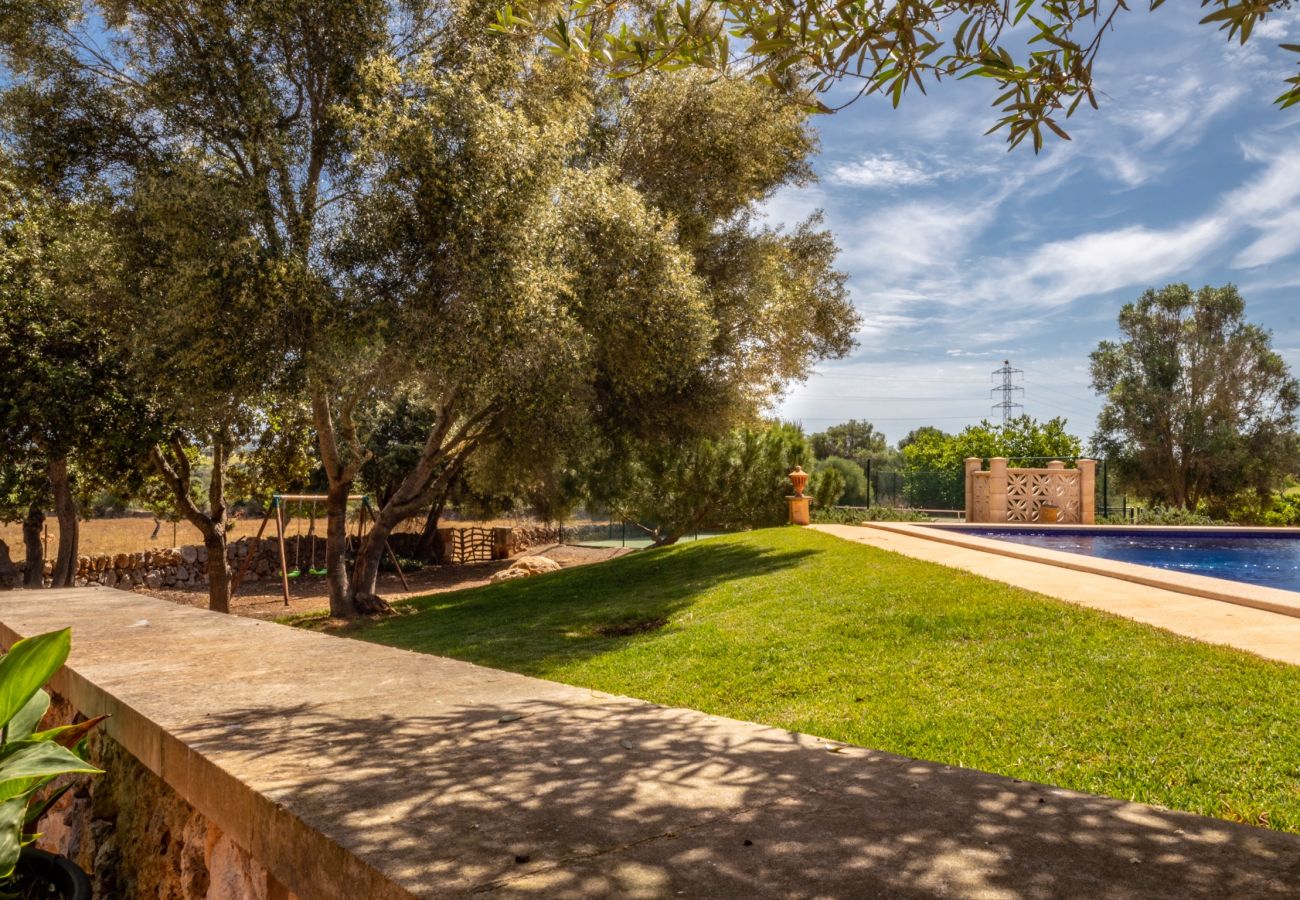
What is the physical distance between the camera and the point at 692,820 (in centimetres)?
156

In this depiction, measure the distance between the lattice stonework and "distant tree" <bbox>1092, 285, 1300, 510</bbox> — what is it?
1433 cm

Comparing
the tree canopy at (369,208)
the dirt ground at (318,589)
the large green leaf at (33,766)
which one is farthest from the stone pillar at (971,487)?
the large green leaf at (33,766)

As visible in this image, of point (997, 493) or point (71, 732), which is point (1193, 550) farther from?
point (71, 732)

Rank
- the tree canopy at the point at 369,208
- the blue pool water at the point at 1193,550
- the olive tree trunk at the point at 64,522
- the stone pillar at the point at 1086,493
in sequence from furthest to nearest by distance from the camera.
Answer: the stone pillar at the point at 1086,493
the olive tree trunk at the point at 64,522
the blue pool water at the point at 1193,550
the tree canopy at the point at 369,208

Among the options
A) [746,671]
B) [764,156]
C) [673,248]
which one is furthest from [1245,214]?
[746,671]

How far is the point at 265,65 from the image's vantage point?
11.2 meters

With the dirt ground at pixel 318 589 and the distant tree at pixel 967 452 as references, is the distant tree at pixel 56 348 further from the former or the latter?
the distant tree at pixel 967 452

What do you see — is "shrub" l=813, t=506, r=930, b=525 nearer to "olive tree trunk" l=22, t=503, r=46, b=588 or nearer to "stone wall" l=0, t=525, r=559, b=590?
"stone wall" l=0, t=525, r=559, b=590

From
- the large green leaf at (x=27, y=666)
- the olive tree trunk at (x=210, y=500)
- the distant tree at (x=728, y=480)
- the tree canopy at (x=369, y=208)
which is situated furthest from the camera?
the distant tree at (x=728, y=480)

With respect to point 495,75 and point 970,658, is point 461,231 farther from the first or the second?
point 970,658

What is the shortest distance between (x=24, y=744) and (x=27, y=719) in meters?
0.18

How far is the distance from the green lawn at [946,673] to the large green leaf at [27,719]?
12.9ft

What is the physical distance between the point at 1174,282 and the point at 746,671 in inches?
1348

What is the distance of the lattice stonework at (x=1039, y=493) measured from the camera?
21203mm
